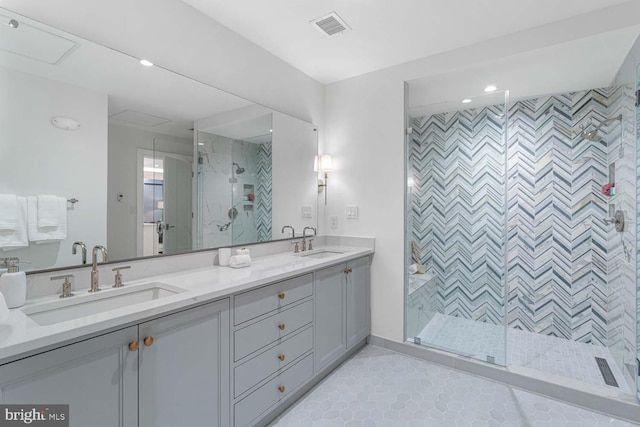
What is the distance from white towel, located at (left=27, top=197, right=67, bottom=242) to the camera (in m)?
1.31

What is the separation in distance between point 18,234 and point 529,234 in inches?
149

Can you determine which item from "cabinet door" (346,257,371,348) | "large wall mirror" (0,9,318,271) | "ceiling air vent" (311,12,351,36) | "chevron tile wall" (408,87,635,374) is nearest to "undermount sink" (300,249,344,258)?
"cabinet door" (346,257,371,348)

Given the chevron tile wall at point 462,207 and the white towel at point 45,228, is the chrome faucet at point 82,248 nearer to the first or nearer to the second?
the white towel at point 45,228

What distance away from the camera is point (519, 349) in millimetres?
2686

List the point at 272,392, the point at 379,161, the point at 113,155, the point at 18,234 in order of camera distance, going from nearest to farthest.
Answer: the point at 18,234 → the point at 113,155 → the point at 272,392 → the point at 379,161

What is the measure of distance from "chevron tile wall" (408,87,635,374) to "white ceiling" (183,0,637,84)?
1.88ft

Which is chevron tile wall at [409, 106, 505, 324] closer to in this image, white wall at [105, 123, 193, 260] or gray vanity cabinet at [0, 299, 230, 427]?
gray vanity cabinet at [0, 299, 230, 427]

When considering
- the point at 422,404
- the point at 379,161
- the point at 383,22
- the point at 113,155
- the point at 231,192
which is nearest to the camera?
the point at 113,155

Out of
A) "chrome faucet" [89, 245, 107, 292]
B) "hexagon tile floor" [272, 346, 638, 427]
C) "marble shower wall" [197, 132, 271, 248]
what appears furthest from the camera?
"marble shower wall" [197, 132, 271, 248]

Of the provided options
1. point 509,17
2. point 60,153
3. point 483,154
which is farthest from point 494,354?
point 60,153

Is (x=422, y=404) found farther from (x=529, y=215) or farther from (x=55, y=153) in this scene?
(x=55, y=153)

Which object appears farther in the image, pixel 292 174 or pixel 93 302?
pixel 292 174
